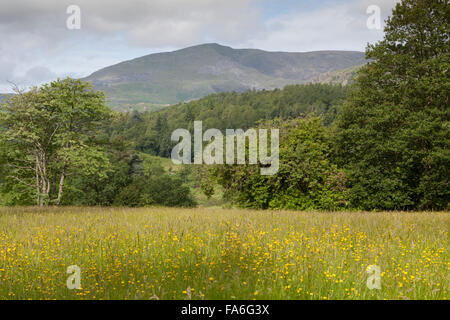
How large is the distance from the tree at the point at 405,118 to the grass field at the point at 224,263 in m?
14.3

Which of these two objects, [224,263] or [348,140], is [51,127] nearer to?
[224,263]

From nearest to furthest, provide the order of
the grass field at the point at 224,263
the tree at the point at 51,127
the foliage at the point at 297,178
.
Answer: the grass field at the point at 224,263
the tree at the point at 51,127
the foliage at the point at 297,178

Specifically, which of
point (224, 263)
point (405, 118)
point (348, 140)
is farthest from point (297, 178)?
point (224, 263)

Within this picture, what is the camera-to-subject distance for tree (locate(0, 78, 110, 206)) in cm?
1995

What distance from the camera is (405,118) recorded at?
21500 mm

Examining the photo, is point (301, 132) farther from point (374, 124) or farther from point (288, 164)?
point (374, 124)

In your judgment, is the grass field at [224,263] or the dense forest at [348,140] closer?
the grass field at [224,263]

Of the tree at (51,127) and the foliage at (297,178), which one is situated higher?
the tree at (51,127)

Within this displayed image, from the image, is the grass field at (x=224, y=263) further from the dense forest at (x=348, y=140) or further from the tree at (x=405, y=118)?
the tree at (x=405, y=118)

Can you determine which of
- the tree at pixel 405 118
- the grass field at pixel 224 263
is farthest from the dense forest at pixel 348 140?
the grass field at pixel 224 263

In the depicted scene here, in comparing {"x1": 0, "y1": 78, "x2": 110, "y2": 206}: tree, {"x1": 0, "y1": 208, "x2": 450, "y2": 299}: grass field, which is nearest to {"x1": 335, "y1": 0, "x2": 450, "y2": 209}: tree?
{"x1": 0, "y1": 208, "x2": 450, "y2": 299}: grass field

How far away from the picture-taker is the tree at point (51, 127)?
1995 cm

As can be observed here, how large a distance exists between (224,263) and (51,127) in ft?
71.9

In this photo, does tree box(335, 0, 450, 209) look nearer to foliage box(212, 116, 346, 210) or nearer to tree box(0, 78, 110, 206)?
foliage box(212, 116, 346, 210)
